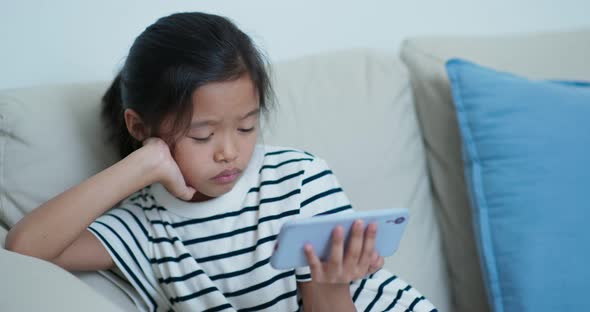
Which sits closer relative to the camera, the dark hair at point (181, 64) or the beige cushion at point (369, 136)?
the dark hair at point (181, 64)

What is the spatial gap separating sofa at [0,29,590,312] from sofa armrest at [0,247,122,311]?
304mm

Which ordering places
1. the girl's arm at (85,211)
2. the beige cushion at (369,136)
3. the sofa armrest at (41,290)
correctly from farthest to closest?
the beige cushion at (369,136) → the girl's arm at (85,211) → the sofa armrest at (41,290)

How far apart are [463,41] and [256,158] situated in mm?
652

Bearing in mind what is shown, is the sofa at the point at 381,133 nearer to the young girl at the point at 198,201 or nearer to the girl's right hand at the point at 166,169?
the young girl at the point at 198,201

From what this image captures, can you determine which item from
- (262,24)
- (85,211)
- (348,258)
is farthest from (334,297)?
(262,24)

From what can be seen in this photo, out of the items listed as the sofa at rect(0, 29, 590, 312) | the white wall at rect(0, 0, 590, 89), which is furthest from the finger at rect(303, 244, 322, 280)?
the white wall at rect(0, 0, 590, 89)

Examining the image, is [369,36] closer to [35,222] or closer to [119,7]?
[119,7]

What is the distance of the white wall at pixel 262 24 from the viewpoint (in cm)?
137

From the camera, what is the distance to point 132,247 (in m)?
1.15

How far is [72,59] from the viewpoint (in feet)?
4.63

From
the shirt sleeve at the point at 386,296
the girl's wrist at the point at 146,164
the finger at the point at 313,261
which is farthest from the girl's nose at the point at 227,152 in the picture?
the shirt sleeve at the point at 386,296

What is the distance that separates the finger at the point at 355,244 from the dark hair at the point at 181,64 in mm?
313

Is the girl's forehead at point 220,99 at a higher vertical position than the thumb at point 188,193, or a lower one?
higher

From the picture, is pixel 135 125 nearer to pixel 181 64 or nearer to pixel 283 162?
pixel 181 64
